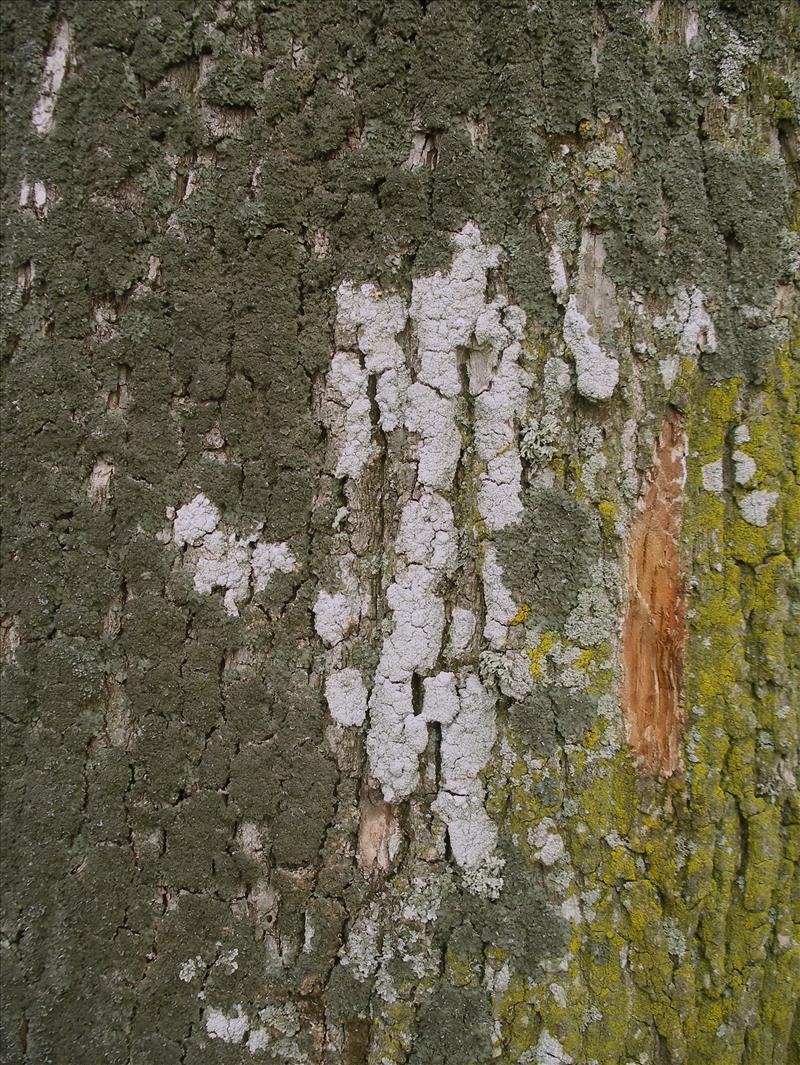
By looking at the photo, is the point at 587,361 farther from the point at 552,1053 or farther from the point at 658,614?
the point at 552,1053

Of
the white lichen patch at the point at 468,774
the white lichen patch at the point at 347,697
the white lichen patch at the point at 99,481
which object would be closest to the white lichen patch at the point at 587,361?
the white lichen patch at the point at 468,774

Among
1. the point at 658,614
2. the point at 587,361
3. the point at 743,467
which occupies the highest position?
the point at 587,361

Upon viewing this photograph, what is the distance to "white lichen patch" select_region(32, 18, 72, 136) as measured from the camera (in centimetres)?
122

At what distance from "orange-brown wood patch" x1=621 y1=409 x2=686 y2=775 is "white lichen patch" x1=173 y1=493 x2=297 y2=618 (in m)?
0.64

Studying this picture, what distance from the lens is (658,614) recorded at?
1.18 meters

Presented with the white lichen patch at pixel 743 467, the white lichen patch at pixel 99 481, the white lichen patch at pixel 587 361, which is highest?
the white lichen patch at pixel 587 361

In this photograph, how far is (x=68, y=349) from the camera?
1.23 meters

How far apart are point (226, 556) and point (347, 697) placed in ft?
1.14

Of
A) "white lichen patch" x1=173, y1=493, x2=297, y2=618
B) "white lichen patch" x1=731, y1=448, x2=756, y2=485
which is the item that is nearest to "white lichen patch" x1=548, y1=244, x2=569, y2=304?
"white lichen patch" x1=731, y1=448, x2=756, y2=485

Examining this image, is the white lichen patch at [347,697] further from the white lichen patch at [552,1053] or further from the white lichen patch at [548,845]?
the white lichen patch at [552,1053]

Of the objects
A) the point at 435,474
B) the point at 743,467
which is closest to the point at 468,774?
the point at 435,474

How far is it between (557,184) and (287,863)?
1346 mm

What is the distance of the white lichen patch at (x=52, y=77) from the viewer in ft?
4.00

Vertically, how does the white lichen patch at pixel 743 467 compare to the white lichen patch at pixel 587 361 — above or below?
below
